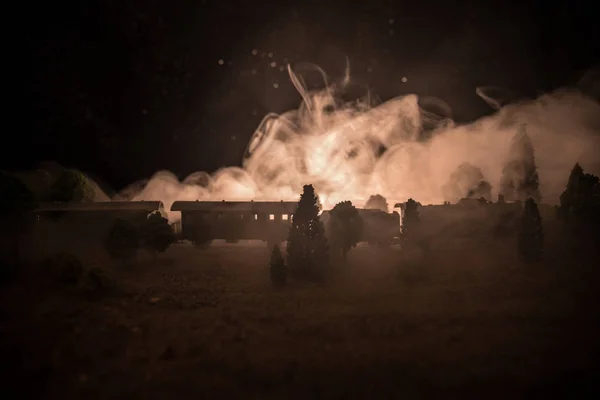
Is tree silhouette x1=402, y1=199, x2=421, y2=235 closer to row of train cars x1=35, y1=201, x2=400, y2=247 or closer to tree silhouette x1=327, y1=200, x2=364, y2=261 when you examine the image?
tree silhouette x1=327, y1=200, x2=364, y2=261

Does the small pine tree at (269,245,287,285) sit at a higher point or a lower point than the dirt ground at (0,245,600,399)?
higher

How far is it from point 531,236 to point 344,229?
40.7ft

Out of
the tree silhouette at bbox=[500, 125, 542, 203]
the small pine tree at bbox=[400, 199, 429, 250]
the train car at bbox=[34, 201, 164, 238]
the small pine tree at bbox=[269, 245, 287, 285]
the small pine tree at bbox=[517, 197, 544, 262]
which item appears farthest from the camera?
the tree silhouette at bbox=[500, 125, 542, 203]

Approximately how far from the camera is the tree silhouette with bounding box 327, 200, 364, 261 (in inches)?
1228

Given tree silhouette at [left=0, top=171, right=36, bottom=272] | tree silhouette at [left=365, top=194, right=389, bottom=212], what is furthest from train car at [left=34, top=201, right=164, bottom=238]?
tree silhouette at [left=365, top=194, right=389, bottom=212]

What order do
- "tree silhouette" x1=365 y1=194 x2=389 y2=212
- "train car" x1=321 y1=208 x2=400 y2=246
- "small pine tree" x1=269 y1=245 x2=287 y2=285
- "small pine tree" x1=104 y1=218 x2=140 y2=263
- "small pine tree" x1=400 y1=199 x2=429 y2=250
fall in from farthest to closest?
"tree silhouette" x1=365 y1=194 x2=389 y2=212, "train car" x1=321 y1=208 x2=400 y2=246, "small pine tree" x1=400 y1=199 x2=429 y2=250, "small pine tree" x1=104 y1=218 x2=140 y2=263, "small pine tree" x1=269 y1=245 x2=287 y2=285

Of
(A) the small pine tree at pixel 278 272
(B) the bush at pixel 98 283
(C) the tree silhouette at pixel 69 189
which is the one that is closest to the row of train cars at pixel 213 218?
(C) the tree silhouette at pixel 69 189

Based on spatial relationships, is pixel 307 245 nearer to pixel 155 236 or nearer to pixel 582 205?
pixel 155 236

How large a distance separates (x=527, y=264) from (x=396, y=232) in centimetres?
1374

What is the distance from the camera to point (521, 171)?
188ft

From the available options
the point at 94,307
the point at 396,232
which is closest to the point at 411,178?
the point at 396,232

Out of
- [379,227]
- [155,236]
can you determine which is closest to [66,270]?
[155,236]

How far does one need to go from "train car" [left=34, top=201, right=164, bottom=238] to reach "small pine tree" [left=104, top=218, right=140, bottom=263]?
12.4 meters

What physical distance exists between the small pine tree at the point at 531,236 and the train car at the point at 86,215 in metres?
31.5
